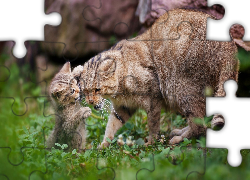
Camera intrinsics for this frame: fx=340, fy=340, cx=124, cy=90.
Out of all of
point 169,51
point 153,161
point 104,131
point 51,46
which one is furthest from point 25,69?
point 153,161

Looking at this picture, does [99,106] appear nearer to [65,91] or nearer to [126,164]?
[65,91]

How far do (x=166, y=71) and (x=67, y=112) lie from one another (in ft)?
5.19

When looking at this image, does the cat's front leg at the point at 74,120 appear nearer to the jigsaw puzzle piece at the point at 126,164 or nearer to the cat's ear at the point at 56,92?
the cat's ear at the point at 56,92

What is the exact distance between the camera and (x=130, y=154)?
4.67 metres

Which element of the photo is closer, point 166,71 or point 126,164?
point 126,164

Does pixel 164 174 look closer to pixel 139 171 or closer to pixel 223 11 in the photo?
pixel 139 171

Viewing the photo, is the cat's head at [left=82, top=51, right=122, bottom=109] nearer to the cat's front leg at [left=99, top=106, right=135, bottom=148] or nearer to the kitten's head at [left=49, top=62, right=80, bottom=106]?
the kitten's head at [left=49, top=62, right=80, bottom=106]

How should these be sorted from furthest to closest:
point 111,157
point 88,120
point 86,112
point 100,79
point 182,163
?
point 88,120 < point 100,79 < point 86,112 < point 111,157 < point 182,163

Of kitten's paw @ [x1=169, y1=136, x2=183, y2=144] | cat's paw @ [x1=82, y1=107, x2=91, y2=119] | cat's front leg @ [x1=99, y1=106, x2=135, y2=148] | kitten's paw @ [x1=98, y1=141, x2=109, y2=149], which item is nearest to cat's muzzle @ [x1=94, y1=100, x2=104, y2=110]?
cat's paw @ [x1=82, y1=107, x2=91, y2=119]

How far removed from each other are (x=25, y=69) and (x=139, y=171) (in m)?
4.64

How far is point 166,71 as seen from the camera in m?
5.09

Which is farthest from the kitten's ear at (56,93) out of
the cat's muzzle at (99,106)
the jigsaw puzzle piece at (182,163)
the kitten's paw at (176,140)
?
the kitten's paw at (176,140)

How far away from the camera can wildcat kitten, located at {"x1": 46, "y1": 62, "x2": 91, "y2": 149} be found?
193 inches

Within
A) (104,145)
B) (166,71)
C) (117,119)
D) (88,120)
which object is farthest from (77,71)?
(166,71)
